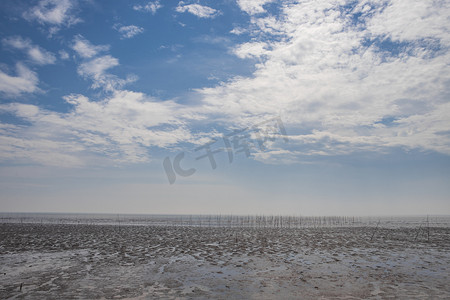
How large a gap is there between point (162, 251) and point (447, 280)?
17.9 m

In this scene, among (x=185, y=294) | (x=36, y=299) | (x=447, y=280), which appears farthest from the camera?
(x=447, y=280)

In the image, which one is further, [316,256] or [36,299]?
[316,256]

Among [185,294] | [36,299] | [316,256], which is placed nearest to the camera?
[36,299]

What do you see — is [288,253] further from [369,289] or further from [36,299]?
[36,299]

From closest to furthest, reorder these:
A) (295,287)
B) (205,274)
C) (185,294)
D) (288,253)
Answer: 1. (185,294)
2. (295,287)
3. (205,274)
4. (288,253)

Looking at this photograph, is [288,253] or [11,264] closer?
[11,264]

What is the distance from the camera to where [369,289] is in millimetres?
11984

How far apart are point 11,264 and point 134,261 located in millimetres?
7018

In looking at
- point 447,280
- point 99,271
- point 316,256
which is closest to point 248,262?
point 316,256

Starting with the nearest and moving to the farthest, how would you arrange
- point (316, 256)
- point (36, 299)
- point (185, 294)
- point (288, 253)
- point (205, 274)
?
1. point (36, 299)
2. point (185, 294)
3. point (205, 274)
4. point (316, 256)
5. point (288, 253)

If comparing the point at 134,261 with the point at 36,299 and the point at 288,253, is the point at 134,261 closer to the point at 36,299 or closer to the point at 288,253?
the point at 36,299

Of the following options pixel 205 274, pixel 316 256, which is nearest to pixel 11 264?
pixel 205 274

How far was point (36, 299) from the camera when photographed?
34.7ft

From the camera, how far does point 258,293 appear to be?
37.6 feet
